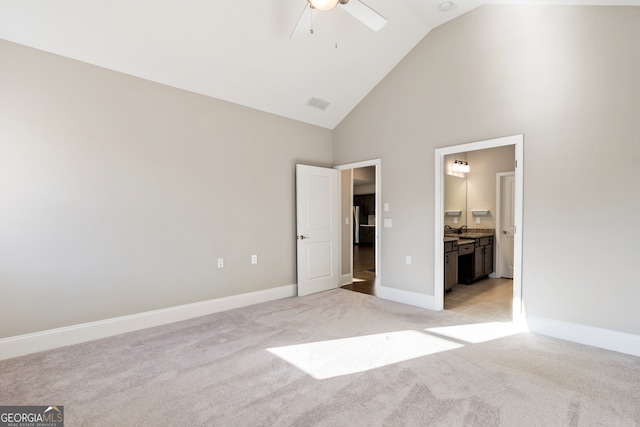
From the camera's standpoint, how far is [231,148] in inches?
162

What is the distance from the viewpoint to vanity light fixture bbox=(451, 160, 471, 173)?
5.91 meters

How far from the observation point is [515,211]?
3355 mm

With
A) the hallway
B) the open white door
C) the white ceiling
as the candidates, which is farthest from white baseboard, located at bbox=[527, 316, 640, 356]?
the white ceiling

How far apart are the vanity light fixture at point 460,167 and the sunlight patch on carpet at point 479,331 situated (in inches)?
130

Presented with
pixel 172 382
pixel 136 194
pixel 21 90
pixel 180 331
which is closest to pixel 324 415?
pixel 172 382

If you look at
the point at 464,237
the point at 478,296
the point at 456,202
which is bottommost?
the point at 478,296

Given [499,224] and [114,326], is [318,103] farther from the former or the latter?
[499,224]

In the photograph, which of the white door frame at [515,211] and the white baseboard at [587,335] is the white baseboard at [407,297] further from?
the white baseboard at [587,335]

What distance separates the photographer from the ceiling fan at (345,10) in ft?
7.85

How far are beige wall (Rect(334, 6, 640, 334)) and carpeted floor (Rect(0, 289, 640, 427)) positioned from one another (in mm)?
664

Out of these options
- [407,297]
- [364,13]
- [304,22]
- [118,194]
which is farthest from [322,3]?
[407,297]

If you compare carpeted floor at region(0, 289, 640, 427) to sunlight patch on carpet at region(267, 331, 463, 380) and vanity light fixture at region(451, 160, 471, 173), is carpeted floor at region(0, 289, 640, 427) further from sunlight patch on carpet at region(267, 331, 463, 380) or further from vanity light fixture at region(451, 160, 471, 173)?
vanity light fixture at region(451, 160, 471, 173)

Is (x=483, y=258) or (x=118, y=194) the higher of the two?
(x=118, y=194)

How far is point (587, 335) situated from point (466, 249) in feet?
7.39
